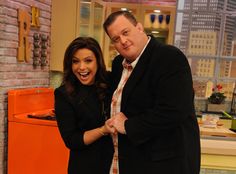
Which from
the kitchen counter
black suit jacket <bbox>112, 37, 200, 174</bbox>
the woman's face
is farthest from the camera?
the kitchen counter

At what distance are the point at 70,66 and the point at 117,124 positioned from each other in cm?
42

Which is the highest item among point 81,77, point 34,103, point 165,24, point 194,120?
point 165,24

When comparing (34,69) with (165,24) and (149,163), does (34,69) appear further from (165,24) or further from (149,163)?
(165,24)

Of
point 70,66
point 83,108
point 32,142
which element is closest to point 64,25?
point 32,142

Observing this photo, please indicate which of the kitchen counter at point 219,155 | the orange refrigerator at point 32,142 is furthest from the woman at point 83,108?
the orange refrigerator at point 32,142

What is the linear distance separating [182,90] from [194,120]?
22cm

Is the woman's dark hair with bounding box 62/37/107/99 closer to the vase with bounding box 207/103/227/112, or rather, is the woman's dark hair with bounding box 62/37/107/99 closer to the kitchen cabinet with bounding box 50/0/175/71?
the kitchen cabinet with bounding box 50/0/175/71

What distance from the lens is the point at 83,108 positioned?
150cm

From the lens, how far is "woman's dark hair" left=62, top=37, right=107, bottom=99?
4.91ft

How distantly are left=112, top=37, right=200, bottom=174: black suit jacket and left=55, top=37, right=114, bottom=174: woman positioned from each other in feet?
0.58

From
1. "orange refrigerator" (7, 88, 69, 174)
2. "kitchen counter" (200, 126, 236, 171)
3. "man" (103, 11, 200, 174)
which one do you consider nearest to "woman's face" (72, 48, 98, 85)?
"man" (103, 11, 200, 174)

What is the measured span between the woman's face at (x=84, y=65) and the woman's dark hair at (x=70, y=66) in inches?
0.7

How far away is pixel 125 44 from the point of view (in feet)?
4.13

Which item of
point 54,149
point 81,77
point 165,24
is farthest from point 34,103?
point 165,24
